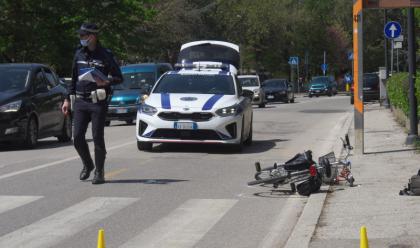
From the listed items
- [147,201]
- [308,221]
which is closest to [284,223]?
[308,221]

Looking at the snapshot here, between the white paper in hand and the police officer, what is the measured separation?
2 centimetres

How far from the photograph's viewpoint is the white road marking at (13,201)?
9602 millimetres

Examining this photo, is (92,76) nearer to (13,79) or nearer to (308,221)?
(308,221)

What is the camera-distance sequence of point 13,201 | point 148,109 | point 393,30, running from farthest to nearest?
point 393,30
point 148,109
point 13,201

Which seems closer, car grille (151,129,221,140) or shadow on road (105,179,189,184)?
shadow on road (105,179,189,184)

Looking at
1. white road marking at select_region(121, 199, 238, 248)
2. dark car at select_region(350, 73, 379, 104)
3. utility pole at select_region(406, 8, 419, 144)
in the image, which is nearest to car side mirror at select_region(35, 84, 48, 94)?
utility pole at select_region(406, 8, 419, 144)

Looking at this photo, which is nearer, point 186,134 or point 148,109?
point 186,134

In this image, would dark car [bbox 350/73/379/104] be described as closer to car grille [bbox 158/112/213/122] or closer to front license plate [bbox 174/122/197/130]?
car grille [bbox 158/112/213/122]

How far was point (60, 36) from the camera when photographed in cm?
4728

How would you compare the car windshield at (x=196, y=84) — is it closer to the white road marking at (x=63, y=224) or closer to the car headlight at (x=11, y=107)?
the car headlight at (x=11, y=107)

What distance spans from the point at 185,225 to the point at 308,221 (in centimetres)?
123

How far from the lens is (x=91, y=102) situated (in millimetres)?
11094

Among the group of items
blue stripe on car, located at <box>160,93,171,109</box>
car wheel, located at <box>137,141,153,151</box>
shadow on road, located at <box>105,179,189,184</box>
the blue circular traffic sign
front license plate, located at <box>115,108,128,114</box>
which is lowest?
front license plate, located at <box>115,108,128,114</box>

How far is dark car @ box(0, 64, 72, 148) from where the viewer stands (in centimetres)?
1623
